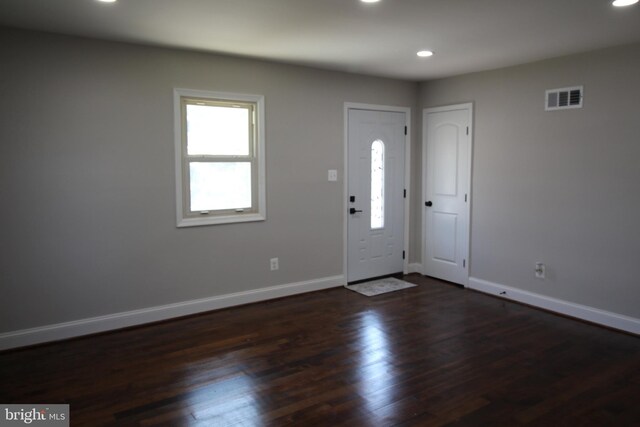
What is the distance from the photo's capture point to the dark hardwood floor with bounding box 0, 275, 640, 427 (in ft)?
8.66

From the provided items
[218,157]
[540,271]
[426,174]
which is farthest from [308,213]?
[540,271]

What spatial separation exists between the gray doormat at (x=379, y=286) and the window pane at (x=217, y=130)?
2030mm

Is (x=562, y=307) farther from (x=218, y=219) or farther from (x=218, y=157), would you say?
(x=218, y=157)

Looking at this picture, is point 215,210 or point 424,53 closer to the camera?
point 424,53

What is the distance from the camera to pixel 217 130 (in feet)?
14.3

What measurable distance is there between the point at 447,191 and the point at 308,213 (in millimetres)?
1763

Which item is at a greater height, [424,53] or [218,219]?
[424,53]

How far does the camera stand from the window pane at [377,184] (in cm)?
546

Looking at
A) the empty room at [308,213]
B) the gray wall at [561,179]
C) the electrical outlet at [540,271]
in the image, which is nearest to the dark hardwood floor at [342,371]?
the empty room at [308,213]

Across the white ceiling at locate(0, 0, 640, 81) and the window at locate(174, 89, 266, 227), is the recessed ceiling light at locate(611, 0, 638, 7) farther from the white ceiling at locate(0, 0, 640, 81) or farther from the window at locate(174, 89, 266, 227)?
the window at locate(174, 89, 266, 227)

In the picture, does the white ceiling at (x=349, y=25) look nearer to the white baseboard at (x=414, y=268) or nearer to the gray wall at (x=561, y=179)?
the gray wall at (x=561, y=179)

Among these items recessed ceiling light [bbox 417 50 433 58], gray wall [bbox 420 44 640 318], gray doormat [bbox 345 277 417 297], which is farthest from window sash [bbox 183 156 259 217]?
gray wall [bbox 420 44 640 318]

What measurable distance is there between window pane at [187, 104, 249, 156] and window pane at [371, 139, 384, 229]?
5.52 feet

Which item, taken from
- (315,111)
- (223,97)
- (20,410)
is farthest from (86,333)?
(315,111)
